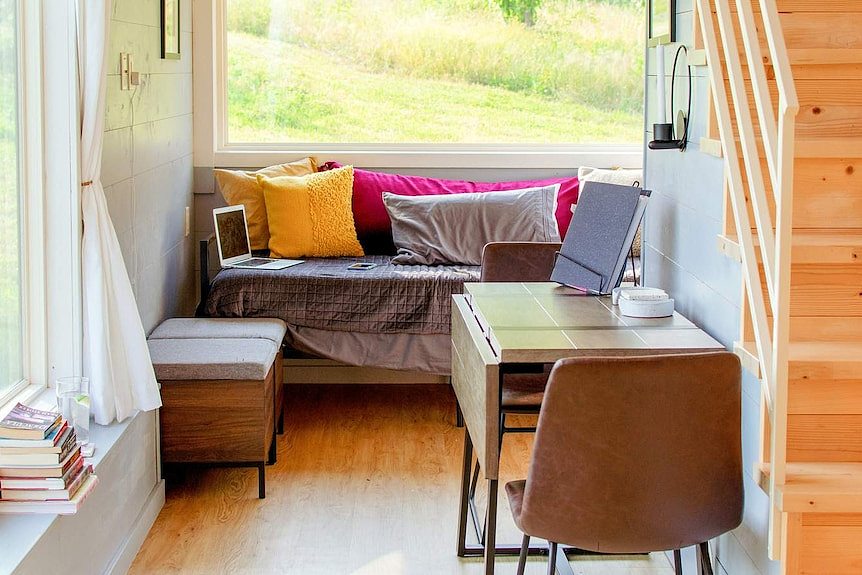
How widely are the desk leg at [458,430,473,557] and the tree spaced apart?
108 inches

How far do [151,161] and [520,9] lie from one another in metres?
2.05

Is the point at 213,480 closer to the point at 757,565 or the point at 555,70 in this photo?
the point at 757,565

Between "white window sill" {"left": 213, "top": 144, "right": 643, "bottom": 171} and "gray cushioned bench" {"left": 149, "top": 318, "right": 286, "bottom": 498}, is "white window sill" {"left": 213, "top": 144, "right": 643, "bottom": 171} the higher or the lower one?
the higher one

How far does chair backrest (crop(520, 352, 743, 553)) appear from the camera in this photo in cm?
211

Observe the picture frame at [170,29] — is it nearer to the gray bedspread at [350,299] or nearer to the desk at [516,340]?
the gray bedspread at [350,299]

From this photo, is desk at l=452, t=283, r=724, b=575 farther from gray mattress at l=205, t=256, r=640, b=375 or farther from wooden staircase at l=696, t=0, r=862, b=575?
gray mattress at l=205, t=256, r=640, b=375

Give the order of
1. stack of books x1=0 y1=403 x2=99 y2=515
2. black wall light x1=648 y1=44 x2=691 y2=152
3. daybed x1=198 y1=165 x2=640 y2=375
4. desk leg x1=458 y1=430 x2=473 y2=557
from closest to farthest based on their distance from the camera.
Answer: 1. stack of books x1=0 y1=403 x2=99 y2=515
2. black wall light x1=648 y1=44 x2=691 y2=152
3. desk leg x1=458 y1=430 x2=473 y2=557
4. daybed x1=198 y1=165 x2=640 y2=375

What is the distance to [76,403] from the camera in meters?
2.80

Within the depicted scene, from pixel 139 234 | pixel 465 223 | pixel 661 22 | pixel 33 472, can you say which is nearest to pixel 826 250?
pixel 661 22

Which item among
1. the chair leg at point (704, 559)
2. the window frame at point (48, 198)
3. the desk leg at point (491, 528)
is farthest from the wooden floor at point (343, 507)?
the chair leg at point (704, 559)

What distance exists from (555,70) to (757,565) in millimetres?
3321

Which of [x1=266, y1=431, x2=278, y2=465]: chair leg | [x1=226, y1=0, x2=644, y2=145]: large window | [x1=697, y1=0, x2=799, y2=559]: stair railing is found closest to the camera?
[x1=697, y1=0, x2=799, y2=559]: stair railing

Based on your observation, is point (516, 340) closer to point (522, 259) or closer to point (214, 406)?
point (522, 259)

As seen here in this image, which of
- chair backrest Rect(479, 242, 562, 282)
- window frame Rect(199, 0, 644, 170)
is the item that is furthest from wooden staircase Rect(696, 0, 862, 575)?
window frame Rect(199, 0, 644, 170)
